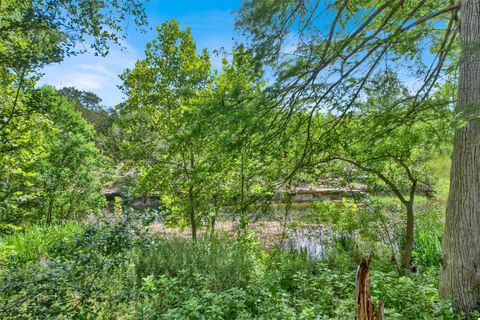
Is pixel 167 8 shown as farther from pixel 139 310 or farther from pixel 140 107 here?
pixel 139 310

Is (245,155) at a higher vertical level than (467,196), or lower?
higher

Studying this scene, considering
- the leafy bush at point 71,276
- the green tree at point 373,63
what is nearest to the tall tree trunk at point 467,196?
the green tree at point 373,63

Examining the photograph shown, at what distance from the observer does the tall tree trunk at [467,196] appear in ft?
8.04

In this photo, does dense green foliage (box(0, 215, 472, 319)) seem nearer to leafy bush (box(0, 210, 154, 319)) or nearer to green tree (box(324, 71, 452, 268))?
leafy bush (box(0, 210, 154, 319))

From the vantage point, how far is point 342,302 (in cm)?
252

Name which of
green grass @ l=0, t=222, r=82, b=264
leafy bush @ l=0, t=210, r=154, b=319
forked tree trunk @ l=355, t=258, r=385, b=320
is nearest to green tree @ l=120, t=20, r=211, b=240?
green grass @ l=0, t=222, r=82, b=264

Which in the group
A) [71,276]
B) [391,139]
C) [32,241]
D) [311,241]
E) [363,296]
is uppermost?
[391,139]

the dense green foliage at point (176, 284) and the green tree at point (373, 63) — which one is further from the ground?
the green tree at point (373, 63)

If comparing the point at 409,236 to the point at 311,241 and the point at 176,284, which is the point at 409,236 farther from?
the point at 176,284

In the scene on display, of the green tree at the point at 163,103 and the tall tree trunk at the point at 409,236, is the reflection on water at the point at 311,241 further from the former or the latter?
the green tree at the point at 163,103

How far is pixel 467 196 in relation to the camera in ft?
8.18

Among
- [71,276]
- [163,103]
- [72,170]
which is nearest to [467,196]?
[71,276]

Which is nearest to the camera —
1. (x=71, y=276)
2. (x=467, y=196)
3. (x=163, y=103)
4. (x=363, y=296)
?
(x=363, y=296)

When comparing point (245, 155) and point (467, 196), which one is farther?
point (245, 155)
